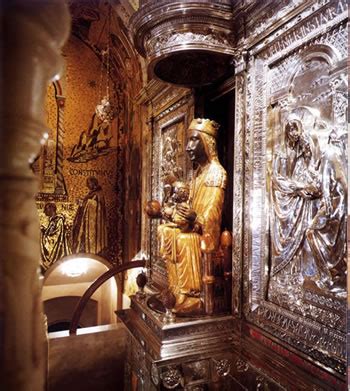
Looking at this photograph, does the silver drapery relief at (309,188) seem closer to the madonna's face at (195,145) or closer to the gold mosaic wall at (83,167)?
the madonna's face at (195,145)

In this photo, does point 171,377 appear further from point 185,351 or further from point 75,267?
point 75,267

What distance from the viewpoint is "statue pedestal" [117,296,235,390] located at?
2666 mm

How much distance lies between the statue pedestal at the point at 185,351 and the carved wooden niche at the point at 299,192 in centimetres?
38

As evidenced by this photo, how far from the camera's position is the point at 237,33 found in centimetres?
319

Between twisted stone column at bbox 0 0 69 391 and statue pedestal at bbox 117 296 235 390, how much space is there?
8.14ft

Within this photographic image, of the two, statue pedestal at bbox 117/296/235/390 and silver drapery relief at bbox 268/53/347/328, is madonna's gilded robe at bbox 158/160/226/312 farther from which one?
silver drapery relief at bbox 268/53/347/328

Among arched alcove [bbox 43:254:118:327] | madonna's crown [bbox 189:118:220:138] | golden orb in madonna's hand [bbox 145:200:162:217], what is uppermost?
madonna's crown [bbox 189:118:220:138]

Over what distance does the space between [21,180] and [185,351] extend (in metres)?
2.71

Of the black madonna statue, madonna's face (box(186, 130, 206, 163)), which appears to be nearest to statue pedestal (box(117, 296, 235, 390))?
the black madonna statue

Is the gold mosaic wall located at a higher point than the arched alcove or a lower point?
higher

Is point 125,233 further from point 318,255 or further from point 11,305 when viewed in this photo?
point 11,305

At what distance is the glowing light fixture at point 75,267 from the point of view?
306 inches

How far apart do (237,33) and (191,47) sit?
52cm

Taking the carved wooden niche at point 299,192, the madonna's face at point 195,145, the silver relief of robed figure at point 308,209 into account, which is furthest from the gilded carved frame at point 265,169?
the madonna's face at point 195,145
